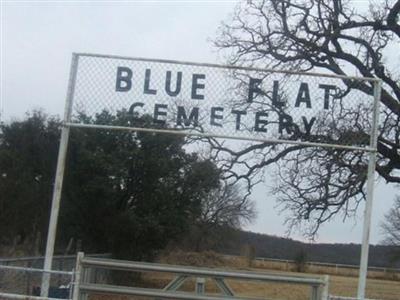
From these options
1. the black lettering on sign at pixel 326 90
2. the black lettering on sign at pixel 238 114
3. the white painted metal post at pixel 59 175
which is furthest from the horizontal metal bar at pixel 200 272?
the black lettering on sign at pixel 326 90

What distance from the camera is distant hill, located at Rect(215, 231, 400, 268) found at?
62.5 m

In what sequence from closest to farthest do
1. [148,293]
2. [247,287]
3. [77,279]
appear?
1. [148,293]
2. [77,279]
3. [247,287]

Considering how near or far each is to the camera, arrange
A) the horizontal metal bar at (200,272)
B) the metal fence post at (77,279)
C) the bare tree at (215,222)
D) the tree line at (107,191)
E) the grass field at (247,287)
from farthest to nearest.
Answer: the bare tree at (215,222)
the tree line at (107,191)
the grass field at (247,287)
the metal fence post at (77,279)
the horizontal metal bar at (200,272)

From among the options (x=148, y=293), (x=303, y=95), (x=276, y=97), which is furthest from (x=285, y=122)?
(x=148, y=293)

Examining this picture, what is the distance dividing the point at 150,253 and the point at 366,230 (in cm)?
2403

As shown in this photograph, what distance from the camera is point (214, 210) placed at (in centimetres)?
5016

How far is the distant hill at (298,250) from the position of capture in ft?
205

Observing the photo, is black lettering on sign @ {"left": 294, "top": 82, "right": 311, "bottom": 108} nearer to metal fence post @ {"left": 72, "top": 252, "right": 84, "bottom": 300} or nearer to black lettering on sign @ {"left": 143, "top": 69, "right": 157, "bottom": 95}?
black lettering on sign @ {"left": 143, "top": 69, "right": 157, "bottom": 95}

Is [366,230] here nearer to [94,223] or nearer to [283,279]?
[283,279]

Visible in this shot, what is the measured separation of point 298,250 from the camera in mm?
64750

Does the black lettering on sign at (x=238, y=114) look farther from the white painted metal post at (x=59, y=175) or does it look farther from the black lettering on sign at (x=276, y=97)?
the white painted metal post at (x=59, y=175)

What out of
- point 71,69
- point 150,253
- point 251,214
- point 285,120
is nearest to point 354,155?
point 285,120

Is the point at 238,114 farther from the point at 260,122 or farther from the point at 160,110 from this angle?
the point at 160,110

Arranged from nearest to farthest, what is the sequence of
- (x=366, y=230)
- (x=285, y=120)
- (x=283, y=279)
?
(x=283, y=279) → (x=366, y=230) → (x=285, y=120)
